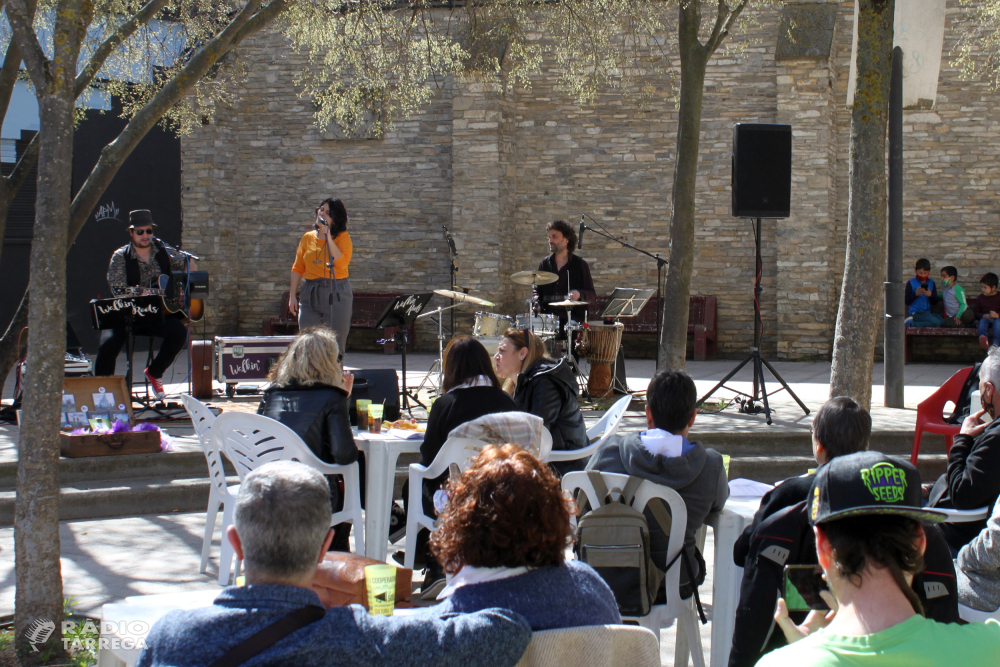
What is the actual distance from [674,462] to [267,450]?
5.73ft

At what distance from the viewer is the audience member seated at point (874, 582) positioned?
1.43m

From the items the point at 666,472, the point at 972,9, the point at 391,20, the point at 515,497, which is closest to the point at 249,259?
the point at 391,20

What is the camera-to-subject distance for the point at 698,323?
13.1m

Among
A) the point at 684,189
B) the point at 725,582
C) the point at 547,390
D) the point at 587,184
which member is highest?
the point at 587,184

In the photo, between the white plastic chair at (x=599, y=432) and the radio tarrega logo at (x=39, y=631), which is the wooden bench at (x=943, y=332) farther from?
the radio tarrega logo at (x=39, y=631)

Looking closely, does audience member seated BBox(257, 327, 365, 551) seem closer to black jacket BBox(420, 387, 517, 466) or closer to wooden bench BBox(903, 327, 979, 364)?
black jacket BBox(420, 387, 517, 466)

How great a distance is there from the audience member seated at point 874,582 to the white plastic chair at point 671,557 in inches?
45.4

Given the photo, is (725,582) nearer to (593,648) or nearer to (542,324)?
(593,648)

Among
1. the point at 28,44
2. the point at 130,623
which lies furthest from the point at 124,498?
the point at 130,623

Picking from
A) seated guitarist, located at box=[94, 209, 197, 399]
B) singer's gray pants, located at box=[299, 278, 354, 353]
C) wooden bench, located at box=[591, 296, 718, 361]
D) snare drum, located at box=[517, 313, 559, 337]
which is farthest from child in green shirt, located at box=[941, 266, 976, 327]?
seated guitarist, located at box=[94, 209, 197, 399]

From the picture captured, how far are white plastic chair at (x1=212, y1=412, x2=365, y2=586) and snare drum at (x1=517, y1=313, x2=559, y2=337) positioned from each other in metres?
4.36

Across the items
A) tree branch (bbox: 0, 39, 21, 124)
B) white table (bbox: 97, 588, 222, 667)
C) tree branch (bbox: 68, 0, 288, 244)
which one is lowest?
white table (bbox: 97, 588, 222, 667)

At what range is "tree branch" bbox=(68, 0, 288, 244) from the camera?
11.1ft

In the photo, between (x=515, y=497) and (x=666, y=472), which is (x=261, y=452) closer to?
(x=666, y=472)
